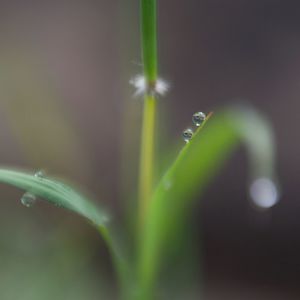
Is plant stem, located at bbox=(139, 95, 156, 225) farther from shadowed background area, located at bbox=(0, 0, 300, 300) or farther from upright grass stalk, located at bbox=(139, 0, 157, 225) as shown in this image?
shadowed background area, located at bbox=(0, 0, 300, 300)

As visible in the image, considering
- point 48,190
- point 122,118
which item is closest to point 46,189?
point 48,190

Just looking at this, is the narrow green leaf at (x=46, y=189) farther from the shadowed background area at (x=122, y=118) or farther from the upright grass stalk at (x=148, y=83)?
the shadowed background area at (x=122, y=118)

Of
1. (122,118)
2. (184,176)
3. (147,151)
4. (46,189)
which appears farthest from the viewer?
(122,118)

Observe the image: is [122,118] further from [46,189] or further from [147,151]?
[46,189]

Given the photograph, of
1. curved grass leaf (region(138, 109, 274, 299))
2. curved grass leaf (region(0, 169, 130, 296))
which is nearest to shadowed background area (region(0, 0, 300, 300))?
curved grass leaf (region(138, 109, 274, 299))

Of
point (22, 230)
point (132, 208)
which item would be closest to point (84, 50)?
point (22, 230)

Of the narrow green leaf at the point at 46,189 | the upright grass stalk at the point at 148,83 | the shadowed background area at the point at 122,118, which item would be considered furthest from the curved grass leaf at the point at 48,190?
the shadowed background area at the point at 122,118
